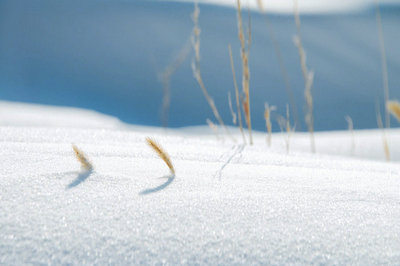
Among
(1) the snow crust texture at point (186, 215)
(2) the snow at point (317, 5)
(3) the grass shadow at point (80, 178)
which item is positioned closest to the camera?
(1) the snow crust texture at point (186, 215)

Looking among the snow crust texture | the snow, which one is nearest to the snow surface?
the snow crust texture

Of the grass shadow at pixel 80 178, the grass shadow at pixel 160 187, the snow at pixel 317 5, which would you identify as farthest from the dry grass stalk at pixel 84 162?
the snow at pixel 317 5

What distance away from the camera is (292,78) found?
130 inches

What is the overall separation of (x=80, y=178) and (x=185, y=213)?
19cm

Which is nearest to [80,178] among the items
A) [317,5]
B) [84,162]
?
[84,162]

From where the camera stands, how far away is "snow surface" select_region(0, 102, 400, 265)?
19.8 inches

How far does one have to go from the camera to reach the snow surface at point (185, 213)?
50 cm

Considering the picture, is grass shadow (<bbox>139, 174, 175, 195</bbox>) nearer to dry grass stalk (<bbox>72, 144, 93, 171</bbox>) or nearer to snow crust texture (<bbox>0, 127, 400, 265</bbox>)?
snow crust texture (<bbox>0, 127, 400, 265</bbox>)

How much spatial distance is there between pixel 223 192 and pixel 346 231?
A: 18 cm

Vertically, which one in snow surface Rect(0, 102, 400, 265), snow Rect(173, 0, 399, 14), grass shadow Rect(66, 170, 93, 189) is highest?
snow Rect(173, 0, 399, 14)

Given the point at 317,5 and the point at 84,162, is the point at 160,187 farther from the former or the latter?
the point at 317,5

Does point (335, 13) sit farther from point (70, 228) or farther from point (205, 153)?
point (70, 228)

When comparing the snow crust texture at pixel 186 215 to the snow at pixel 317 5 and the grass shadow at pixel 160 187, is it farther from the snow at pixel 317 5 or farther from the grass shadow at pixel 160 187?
the snow at pixel 317 5

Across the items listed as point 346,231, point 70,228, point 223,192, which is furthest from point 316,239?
point 70,228
